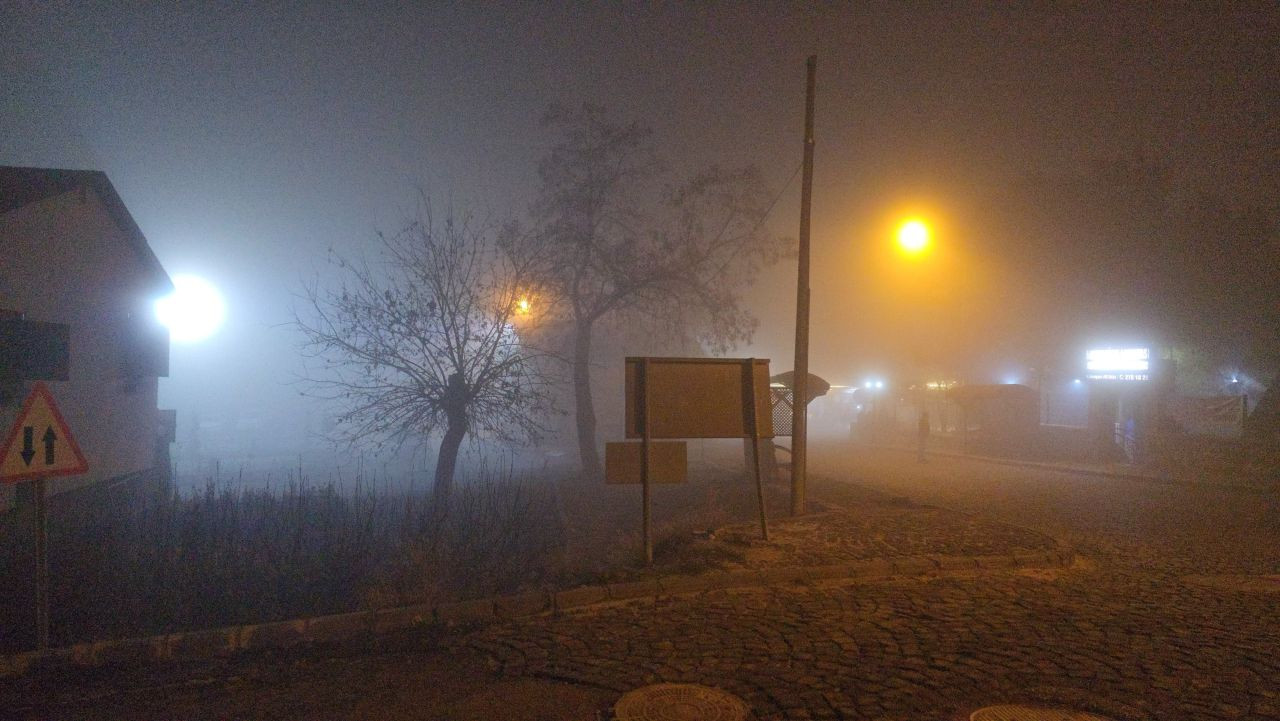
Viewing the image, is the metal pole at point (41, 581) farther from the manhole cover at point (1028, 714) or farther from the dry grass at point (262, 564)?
the manhole cover at point (1028, 714)

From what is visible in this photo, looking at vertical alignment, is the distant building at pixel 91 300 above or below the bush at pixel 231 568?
above

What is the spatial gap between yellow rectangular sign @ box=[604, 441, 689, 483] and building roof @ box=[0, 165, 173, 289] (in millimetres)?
8979

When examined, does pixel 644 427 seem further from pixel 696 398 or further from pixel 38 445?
pixel 38 445

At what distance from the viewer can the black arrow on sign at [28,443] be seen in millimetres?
6078

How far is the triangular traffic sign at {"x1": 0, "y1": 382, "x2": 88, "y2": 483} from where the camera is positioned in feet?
19.6

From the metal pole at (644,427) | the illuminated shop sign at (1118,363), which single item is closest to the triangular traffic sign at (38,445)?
the metal pole at (644,427)

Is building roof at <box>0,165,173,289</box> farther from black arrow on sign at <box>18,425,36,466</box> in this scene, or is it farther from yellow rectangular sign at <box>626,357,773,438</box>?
yellow rectangular sign at <box>626,357,773,438</box>

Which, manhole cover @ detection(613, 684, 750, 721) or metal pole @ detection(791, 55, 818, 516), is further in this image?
metal pole @ detection(791, 55, 818, 516)

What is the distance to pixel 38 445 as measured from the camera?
20.4 ft

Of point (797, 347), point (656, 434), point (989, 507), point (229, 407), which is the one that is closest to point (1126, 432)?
point (989, 507)

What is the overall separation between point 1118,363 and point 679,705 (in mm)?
35005

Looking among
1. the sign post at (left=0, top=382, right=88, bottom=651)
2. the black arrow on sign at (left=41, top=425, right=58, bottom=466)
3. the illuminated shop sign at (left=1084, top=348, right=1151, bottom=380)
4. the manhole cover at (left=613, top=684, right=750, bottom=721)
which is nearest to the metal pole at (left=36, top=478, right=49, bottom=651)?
the sign post at (left=0, top=382, right=88, bottom=651)

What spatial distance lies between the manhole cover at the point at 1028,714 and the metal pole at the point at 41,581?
6.80m

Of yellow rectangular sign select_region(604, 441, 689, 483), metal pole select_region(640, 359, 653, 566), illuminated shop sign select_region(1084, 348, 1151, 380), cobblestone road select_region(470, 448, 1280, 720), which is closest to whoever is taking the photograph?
cobblestone road select_region(470, 448, 1280, 720)
